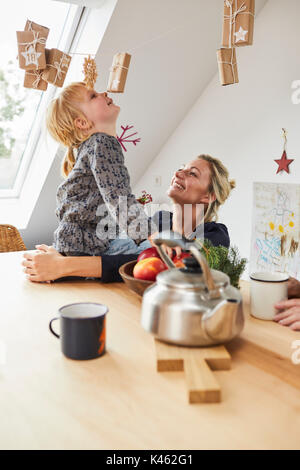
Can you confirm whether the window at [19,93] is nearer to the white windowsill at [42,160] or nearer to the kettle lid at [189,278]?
the white windowsill at [42,160]

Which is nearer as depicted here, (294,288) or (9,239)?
(294,288)

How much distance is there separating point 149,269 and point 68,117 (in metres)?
0.83

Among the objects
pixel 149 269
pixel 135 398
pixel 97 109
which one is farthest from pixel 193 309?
pixel 97 109

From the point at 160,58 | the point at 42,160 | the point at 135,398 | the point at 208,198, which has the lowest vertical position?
the point at 135,398

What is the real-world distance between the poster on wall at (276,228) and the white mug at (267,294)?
1727mm

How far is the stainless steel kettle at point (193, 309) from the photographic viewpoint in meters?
0.76

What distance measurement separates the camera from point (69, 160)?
170 centimetres

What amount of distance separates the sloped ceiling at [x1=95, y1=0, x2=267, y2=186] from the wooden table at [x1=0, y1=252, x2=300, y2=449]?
208cm

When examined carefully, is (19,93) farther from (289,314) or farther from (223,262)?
(289,314)

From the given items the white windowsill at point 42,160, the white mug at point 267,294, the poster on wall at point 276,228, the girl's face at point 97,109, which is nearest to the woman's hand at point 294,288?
the white mug at point 267,294

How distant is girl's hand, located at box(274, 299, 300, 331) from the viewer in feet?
3.24

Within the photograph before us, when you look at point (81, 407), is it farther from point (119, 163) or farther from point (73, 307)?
point (119, 163)

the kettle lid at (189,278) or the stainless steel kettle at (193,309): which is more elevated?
the kettle lid at (189,278)

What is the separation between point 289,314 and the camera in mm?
1006
